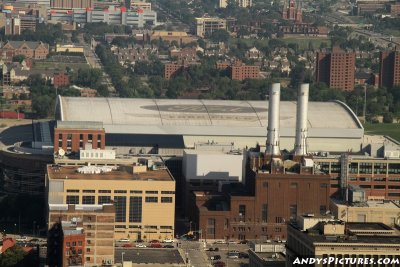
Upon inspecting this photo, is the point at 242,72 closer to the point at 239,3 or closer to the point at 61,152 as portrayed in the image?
the point at 61,152

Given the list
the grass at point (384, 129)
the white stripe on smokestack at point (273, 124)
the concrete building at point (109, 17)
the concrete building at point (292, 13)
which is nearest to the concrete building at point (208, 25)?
the concrete building at point (109, 17)

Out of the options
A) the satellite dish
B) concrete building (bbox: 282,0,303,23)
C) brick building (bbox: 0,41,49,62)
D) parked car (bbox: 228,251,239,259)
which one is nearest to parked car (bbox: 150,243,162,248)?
parked car (bbox: 228,251,239,259)

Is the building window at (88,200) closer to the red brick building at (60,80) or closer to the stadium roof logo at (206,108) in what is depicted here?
the stadium roof logo at (206,108)

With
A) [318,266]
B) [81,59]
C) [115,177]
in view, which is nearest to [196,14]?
[81,59]

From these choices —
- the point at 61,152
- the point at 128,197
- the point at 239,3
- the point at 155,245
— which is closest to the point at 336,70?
the point at 61,152

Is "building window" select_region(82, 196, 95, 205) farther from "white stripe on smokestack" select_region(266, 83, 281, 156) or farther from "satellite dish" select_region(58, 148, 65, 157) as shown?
"white stripe on smokestack" select_region(266, 83, 281, 156)

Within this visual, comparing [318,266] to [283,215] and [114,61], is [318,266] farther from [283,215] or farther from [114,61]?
[114,61]
